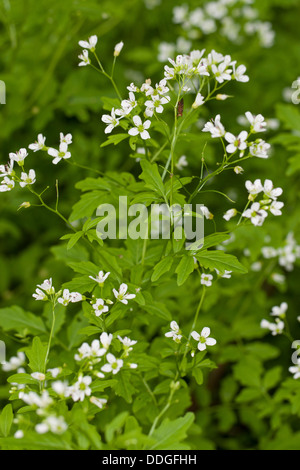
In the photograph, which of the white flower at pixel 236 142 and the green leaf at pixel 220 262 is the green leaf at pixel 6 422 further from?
the white flower at pixel 236 142

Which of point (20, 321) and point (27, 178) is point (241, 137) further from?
point (20, 321)

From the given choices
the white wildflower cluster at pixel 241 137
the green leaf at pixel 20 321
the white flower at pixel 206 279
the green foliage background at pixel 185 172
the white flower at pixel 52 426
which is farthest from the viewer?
the green foliage background at pixel 185 172

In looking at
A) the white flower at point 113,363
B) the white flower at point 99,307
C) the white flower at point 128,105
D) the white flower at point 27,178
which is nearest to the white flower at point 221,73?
the white flower at point 128,105

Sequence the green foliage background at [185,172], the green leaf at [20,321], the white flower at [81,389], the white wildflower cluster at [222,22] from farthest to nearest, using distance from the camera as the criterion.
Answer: the white wildflower cluster at [222,22], the green foliage background at [185,172], the green leaf at [20,321], the white flower at [81,389]

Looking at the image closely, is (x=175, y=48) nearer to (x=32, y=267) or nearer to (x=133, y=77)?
(x=133, y=77)

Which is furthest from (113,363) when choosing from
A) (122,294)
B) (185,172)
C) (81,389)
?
(185,172)

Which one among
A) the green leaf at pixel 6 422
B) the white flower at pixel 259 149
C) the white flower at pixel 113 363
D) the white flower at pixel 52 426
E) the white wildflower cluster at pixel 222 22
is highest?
the white wildflower cluster at pixel 222 22

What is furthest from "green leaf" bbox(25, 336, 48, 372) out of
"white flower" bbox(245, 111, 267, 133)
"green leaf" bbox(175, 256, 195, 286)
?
"white flower" bbox(245, 111, 267, 133)
